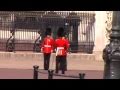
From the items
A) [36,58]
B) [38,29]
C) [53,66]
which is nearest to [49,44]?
[53,66]

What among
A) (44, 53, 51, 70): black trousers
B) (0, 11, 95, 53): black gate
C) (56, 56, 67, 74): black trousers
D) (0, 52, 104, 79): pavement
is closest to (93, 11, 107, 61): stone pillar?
(0, 11, 95, 53): black gate

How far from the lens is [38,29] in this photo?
24.3m

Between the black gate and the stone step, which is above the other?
the black gate

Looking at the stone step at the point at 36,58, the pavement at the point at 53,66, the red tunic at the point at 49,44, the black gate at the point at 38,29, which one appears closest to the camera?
the red tunic at the point at 49,44

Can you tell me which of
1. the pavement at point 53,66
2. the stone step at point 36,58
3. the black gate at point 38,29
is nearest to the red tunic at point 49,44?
the pavement at point 53,66

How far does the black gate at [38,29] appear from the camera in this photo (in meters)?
24.0

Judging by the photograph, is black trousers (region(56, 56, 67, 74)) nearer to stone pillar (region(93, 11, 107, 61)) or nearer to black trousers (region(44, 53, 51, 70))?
black trousers (region(44, 53, 51, 70))

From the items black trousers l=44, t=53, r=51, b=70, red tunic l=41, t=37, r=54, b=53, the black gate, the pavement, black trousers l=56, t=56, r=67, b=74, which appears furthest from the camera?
the black gate

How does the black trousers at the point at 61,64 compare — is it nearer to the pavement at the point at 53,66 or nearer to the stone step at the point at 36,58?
the pavement at the point at 53,66

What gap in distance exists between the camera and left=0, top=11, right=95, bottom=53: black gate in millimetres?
24000

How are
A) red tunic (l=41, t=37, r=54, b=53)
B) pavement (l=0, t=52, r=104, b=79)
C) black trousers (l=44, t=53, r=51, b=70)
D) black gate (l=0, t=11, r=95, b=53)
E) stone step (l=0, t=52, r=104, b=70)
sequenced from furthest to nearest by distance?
black gate (l=0, t=11, r=95, b=53) < stone step (l=0, t=52, r=104, b=70) < pavement (l=0, t=52, r=104, b=79) < black trousers (l=44, t=53, r=51, b=70) < red tunic (l=41, t=37, r=54, b=53)

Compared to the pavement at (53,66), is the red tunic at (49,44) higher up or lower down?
higher up
